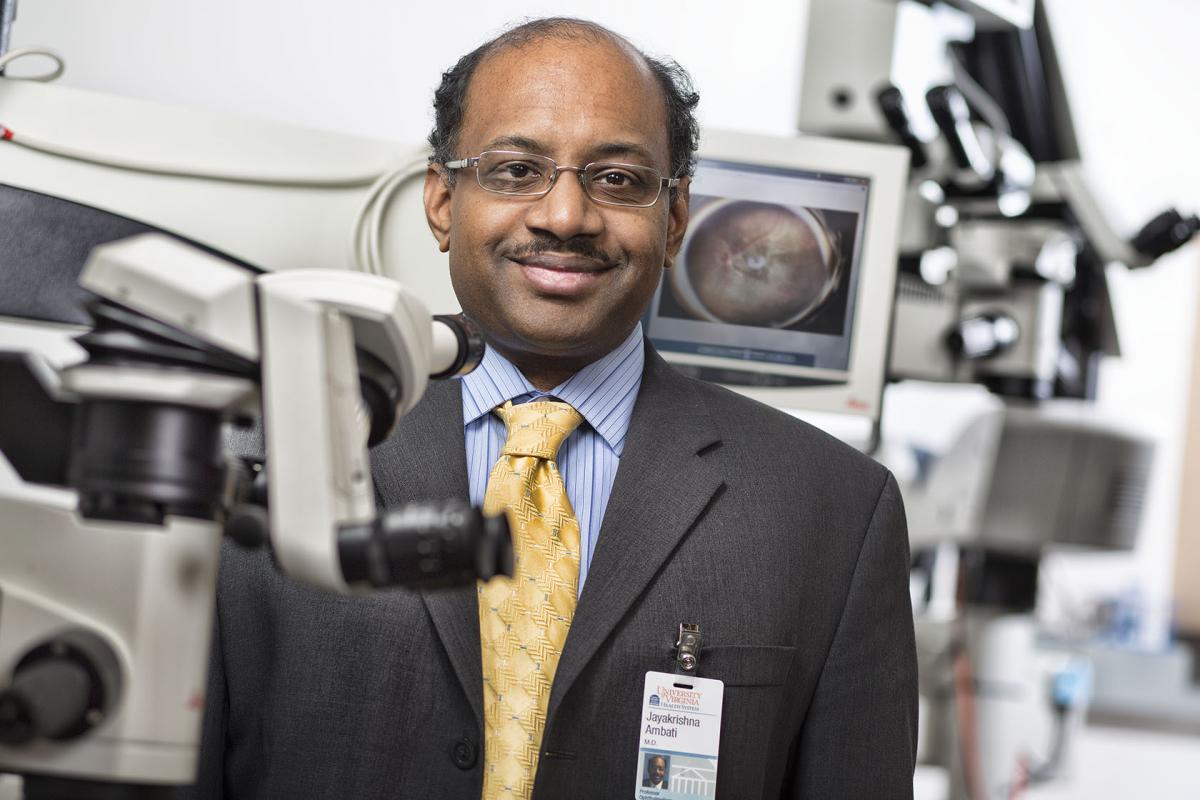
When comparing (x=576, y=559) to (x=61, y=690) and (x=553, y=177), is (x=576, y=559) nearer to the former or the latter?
(x=553, y=177)

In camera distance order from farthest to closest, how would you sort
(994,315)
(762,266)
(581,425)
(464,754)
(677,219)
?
(994,315) < (762,266) < (677,219) < (581,425) < (464,754)

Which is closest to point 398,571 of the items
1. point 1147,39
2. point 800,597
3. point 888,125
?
point 800,597

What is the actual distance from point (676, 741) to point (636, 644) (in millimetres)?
97

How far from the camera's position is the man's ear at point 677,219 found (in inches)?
55.8

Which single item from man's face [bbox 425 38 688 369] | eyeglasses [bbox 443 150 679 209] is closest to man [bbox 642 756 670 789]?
Result: man's face [bbox 425 38 688 369]

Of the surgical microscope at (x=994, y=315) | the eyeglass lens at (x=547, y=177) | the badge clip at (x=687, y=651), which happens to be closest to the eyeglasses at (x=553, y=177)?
the eyeglass lens at (x=547, y=177)

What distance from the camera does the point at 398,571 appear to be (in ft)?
2.02

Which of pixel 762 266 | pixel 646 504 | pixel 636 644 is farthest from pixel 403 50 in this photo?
pixel 636 644

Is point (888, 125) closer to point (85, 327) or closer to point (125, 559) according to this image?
point (85, 327)

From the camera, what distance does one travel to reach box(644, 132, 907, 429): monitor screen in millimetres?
1800

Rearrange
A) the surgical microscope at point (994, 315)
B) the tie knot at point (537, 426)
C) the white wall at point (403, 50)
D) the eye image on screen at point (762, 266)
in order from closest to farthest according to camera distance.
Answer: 1. the tie knot at point (537, 426)
2. the eye image on screen at point (762, 266)
3. the white wall at point (403, 50)
4. the surgical microscope at point (994, 315)

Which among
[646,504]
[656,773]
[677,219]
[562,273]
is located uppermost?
[677,219]

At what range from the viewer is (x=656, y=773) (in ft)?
3.83

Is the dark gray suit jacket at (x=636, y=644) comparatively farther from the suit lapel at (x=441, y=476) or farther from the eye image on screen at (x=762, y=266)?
the eye image on screen at (x=762, y=266)
